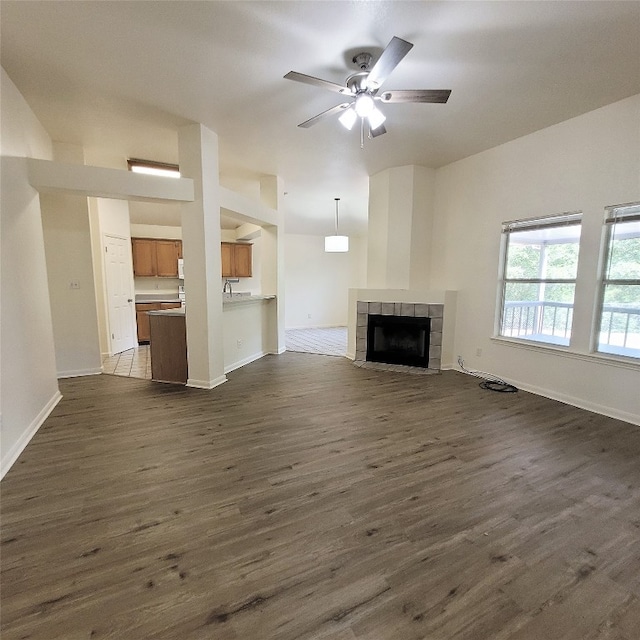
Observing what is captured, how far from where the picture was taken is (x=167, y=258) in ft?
23.0

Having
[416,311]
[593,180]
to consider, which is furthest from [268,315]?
[593,180]

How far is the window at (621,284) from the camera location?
313 centimetres

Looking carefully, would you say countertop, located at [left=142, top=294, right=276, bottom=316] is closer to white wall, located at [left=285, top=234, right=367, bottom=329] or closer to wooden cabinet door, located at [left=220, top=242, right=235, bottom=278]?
wooden cabinet door, located at [left=220, top=242, right=235, bottom=278]

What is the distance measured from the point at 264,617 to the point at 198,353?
3.07 meters

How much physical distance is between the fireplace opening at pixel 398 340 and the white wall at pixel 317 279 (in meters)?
3.35

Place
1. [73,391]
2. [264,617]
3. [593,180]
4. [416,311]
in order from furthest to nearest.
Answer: [416,311] → [73,391] → [593,180] → [264,617]

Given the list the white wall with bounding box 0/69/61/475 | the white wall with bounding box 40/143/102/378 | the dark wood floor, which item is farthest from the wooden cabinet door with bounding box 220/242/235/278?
the dark wood floor

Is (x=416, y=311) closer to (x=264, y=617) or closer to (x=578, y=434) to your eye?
(x=578, y=434)

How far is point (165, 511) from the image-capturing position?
189 cm

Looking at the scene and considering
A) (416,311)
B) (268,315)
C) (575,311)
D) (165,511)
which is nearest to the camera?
(165,511)

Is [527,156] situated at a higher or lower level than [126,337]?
higher

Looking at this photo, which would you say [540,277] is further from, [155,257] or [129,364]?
[155,257]

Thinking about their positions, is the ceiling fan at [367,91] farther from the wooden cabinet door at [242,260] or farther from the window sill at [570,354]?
the wooden cabinet door at [242,260]

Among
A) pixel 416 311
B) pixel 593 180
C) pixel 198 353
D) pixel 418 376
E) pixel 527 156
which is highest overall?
pixel 527 156
